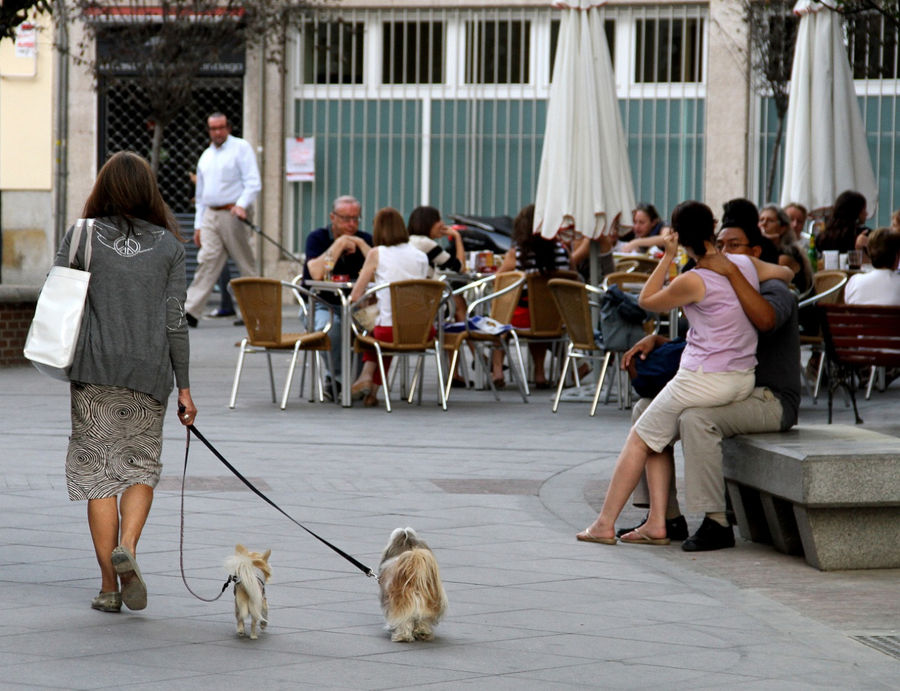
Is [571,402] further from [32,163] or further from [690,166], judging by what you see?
[32,163]

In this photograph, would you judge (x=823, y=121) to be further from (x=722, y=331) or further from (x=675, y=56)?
(x=675, y=56)

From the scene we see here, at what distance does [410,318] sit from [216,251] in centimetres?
696

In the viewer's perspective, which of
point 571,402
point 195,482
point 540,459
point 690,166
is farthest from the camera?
point 690,166

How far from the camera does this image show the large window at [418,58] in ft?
77.0

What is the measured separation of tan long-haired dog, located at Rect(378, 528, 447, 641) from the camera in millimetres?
4992

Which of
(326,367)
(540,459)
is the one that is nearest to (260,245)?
(326,367)

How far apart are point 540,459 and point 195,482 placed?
220 centimetres

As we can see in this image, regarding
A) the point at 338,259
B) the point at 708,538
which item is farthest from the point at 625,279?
the point at 708,538

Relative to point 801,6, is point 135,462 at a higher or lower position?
lower

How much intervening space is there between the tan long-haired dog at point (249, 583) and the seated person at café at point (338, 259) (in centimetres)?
740

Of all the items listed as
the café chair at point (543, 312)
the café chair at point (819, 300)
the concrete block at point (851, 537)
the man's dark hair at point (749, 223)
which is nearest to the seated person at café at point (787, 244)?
the café chair at point (819, 300)

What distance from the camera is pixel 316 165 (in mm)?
23578

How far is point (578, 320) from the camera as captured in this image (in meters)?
11.8

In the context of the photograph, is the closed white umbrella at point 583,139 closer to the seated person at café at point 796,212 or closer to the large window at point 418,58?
the seated person at café at point 796,212
